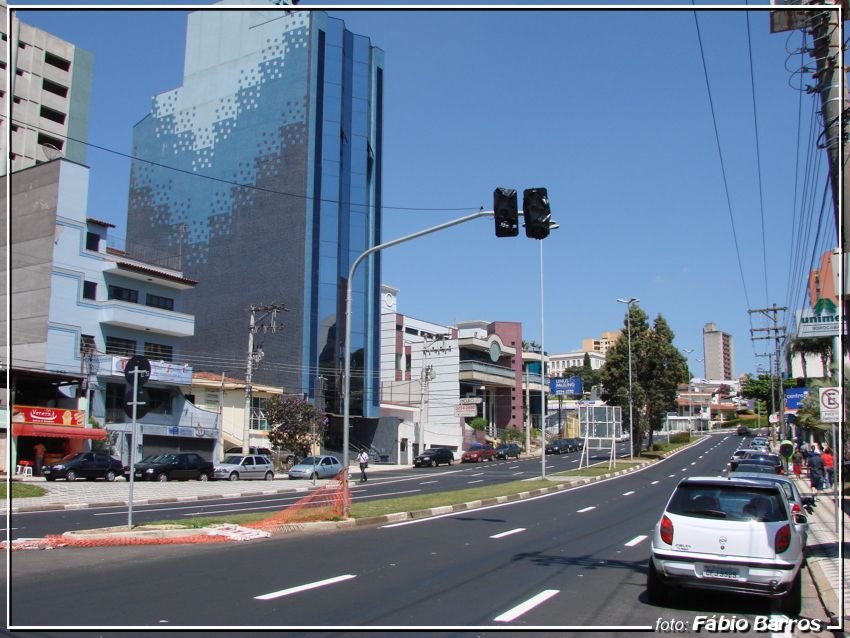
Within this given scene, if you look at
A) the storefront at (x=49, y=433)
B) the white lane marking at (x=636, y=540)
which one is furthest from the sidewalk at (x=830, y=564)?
the storefront at (x=49, y=433)

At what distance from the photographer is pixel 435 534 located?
642 inches

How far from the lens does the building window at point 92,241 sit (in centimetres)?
4673

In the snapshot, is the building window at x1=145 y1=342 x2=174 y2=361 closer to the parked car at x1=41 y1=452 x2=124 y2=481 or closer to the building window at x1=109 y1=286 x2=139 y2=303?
the building window at x1=109 y1=286 x2=139 y2=303

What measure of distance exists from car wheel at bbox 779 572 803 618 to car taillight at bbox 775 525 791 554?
1.20 feet

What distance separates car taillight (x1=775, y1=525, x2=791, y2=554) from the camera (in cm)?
857

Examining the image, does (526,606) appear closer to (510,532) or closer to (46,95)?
(510,532)

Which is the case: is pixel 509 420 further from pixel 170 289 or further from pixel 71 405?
pixel 71 405

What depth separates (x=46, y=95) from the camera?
69.1 m

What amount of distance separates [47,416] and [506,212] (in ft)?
107

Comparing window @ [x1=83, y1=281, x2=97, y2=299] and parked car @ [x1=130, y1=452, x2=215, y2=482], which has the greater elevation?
window @ [x1=83, y1=281, x2=97, y2=299]

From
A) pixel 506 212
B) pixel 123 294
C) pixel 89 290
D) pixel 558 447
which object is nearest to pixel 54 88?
pixel 123 294

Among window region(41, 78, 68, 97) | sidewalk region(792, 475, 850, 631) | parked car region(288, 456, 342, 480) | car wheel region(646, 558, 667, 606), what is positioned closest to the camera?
sidewalk region(792, 475, 850, 631)

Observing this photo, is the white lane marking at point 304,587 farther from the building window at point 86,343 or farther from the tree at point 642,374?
the tree at point 642,374

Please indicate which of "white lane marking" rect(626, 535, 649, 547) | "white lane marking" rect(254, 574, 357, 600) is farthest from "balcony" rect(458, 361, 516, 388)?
"white lane marking" rect(254, 574, 357, 600)
